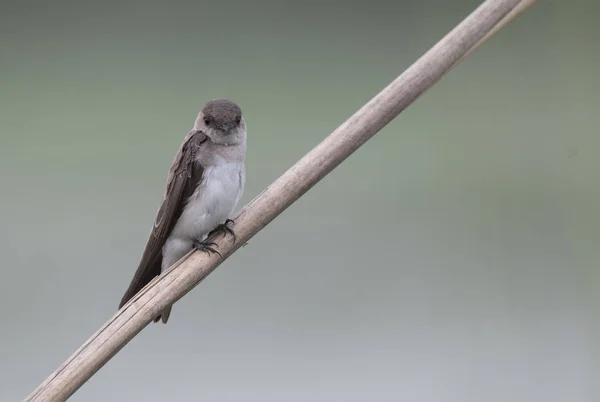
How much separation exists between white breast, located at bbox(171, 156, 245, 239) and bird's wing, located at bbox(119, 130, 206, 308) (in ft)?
0.07

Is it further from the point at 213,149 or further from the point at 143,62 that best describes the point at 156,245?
the point at 143,62

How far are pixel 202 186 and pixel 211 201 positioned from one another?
0.05 meters

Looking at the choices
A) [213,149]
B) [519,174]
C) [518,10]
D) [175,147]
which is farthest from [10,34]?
[518,10]

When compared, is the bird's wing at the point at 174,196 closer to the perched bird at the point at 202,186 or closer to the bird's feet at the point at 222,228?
the perched bird at the point at 202,186

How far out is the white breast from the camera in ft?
7.21

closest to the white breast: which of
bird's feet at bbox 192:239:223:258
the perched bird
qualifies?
the perched bird

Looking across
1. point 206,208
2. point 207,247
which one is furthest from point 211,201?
point 207,247

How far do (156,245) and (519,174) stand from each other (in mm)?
1599

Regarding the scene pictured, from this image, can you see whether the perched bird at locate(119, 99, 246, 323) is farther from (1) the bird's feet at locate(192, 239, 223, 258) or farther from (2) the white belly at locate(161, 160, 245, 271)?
(1) the bird's feet at locate(192, 239, 223, 258)

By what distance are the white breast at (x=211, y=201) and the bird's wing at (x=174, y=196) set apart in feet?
0.07

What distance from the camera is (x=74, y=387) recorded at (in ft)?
4.76

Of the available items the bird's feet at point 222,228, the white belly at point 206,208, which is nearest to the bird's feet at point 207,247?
the bird's feet at point 222,228

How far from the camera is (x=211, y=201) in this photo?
7.22ft

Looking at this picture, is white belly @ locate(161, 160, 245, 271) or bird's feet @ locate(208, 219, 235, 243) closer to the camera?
bird's feet @ locate(208, 219, 235, 243)
